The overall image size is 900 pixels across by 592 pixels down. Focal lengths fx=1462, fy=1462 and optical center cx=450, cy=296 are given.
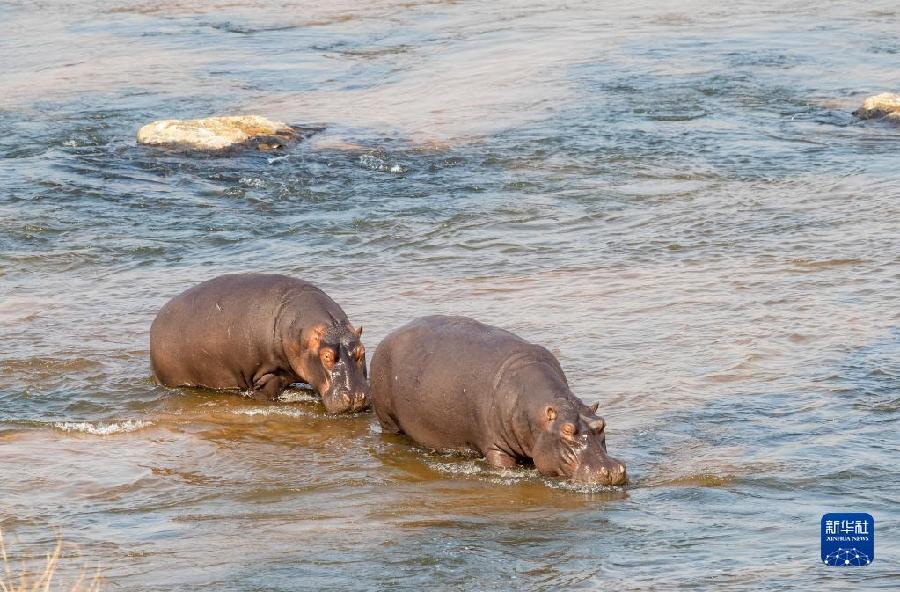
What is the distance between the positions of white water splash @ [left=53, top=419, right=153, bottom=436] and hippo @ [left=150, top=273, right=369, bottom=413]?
2.14 ft

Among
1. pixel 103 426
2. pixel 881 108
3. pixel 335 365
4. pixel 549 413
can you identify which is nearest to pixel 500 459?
pixel 549 413

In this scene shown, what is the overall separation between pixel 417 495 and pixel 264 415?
1.91 metres

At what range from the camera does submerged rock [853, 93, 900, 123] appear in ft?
57.8

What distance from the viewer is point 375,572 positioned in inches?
263

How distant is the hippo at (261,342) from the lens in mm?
9352

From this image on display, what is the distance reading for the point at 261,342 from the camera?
379 inches

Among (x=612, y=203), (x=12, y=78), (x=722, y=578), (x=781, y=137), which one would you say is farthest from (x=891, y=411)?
(x=12, y=78)

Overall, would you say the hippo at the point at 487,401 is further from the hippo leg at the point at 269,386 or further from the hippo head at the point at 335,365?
the hippo leg at the point at 269,386

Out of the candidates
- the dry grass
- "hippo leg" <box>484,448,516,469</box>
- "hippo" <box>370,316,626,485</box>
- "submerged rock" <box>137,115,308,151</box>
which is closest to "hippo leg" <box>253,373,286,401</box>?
"hippo" <box>370,316,626,485</box>

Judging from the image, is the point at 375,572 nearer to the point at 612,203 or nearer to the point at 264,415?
the point at 264,415

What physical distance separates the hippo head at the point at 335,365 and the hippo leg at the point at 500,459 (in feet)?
4.22

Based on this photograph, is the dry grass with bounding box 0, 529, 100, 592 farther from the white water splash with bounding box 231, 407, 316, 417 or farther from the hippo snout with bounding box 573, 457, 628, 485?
the white water splash with bounding box 231, 407, 316, 417

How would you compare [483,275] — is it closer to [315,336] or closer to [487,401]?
[315,336]

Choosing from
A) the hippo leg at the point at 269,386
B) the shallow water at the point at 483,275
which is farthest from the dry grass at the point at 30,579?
the hippo leg at the point at 269,386
